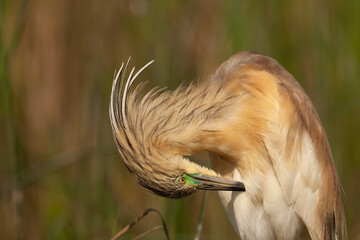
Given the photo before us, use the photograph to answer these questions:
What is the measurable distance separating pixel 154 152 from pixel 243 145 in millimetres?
392

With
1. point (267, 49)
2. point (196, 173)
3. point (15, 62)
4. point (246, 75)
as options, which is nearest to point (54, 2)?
point (15, 62)

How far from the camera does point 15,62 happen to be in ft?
13.5

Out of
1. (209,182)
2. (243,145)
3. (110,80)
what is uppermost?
(110,80)

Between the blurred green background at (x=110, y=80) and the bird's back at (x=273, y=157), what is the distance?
404mm

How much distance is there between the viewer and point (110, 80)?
12.5 ft

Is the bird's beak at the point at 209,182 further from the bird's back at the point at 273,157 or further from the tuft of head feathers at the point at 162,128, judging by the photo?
the bird's back at the point at 273,157

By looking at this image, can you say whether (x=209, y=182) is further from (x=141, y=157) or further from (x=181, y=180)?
(x=141, y=157)

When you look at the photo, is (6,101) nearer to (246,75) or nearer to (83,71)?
(246,75)

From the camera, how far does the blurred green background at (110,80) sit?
3.13 metres

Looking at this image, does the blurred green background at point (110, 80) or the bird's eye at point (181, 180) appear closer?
the bird's eye at point (181, 180)

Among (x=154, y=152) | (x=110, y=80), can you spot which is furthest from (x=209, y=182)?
(x=110, y=80)

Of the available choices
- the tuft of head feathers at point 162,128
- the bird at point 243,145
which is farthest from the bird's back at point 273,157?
the tuft of head feathers at point 162,128

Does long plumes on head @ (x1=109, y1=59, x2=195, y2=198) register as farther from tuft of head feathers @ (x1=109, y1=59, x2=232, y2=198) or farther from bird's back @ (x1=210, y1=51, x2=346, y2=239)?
bird's back @ (x1=210, y1=51, x2=346, y2=239)

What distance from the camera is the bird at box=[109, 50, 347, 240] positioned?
2.36m
